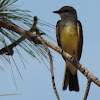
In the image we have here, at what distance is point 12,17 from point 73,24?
1160 millimetres

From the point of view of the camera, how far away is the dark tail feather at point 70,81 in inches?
114

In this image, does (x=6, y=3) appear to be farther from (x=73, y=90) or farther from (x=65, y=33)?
(x=73, y=90)

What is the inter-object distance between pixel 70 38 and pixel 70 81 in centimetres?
57

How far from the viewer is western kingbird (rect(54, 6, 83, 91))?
291 centimetres

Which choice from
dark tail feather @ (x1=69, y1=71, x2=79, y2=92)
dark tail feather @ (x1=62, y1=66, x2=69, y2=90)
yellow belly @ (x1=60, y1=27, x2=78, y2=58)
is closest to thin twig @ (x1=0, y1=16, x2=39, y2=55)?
dark tail feather @ (x1=62, y1=66, x2=69, y2=90)

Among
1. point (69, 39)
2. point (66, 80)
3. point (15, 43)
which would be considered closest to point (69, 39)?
point (69, 39)

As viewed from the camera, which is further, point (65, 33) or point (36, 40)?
point (65, 33)

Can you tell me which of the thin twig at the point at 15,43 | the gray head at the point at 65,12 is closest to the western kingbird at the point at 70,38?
the gray head at the point at 65,12

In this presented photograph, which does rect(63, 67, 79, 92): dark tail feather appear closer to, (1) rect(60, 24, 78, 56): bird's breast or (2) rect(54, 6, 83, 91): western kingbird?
(2) rect(54, 6, 83, 91): western kingbird

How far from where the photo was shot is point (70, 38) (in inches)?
113

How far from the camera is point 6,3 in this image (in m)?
2.12

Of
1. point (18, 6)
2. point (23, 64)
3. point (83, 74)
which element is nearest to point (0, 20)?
point (18, 6)

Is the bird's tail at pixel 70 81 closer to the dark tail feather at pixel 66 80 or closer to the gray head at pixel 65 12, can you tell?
the dark tail feather at pixel 66 80

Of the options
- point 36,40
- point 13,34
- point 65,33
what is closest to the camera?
point 36,40
